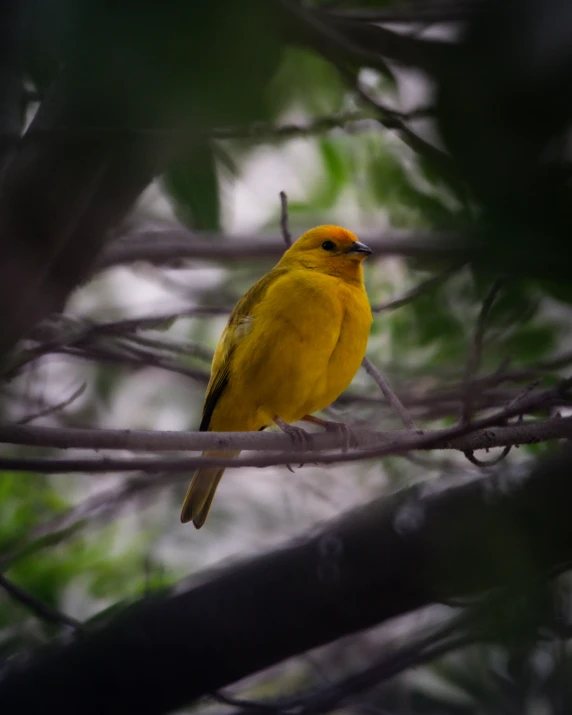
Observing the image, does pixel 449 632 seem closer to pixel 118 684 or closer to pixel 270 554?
pixel 270 554

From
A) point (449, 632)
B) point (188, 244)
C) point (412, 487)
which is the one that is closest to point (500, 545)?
point (449, 632)

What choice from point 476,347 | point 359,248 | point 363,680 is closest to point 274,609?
point 363,680

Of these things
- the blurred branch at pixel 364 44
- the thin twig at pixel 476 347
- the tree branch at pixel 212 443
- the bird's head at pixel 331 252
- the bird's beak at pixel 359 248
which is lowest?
the bird's head at pixel 331 252

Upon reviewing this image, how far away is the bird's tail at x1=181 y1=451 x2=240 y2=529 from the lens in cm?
403

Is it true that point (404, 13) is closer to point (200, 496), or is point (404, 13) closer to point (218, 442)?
point (218, 442)

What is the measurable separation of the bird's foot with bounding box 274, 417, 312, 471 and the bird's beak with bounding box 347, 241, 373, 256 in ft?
3.38

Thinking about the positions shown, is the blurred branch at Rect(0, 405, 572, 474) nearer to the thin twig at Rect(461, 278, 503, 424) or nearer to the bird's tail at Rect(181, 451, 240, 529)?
the thin twig at Rect(461, 278, 503, 424)

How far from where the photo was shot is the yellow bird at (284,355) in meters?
3.59

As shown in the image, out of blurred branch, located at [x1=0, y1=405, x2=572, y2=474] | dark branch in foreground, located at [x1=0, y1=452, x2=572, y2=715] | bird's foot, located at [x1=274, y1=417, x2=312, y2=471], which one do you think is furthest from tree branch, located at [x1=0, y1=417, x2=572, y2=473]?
dark branch in foreground, located at [x1=0, y1=452, x2=572, y2=715]

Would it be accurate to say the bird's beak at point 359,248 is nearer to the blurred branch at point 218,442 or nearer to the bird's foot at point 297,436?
the bird's foot at point 297,436

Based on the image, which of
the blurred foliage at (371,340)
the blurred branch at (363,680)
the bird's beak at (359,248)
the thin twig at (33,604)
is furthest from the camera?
the bird's beak at (359,248)

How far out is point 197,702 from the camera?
11.3 feet

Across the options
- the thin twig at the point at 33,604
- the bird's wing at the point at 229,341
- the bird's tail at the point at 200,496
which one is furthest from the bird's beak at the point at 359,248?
the thin twig at the point at 33,604

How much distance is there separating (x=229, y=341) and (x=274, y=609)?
4.18 feet
